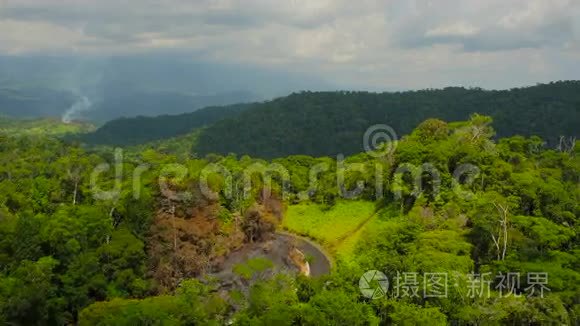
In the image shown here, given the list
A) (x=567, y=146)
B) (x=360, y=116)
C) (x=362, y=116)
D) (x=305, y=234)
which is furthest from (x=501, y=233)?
(x=362, y=116)

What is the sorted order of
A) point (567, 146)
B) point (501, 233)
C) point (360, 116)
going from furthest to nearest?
point (360, 116) < point (567, 146) < point (501, 233)

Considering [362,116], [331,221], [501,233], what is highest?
[362,116]

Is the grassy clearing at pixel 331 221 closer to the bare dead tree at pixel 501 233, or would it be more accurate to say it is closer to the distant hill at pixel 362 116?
the bare dead tree at pixel 501 233

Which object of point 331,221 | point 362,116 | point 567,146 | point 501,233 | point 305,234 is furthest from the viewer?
point 362,116

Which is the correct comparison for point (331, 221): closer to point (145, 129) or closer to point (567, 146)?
point (567, 146)

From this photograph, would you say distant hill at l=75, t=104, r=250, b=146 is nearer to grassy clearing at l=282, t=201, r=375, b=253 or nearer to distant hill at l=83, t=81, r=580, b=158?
distant hill at l=83, t=81, r=580, b=158

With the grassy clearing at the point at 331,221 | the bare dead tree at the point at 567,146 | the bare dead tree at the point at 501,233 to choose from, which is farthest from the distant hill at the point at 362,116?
the bare dead tree at the point at 501,233

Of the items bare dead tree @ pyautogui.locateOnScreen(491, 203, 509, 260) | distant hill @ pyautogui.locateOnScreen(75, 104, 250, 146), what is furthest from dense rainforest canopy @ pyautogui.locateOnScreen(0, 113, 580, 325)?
distant hill @ pyautogui.locateOnScreen(75, 104, 250, 146)
